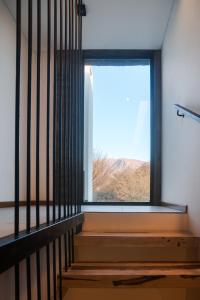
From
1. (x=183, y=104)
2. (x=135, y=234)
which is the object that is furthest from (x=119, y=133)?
(x=135, y=234)

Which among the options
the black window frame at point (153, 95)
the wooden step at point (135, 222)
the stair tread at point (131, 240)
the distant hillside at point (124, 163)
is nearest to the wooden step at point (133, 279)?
the stair tread at point (131, 240)

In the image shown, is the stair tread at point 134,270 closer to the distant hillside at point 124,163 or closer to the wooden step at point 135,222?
the wooden step at point 135,222

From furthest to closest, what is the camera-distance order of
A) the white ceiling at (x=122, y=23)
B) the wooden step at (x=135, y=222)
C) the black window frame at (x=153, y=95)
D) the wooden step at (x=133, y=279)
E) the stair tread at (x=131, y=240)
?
the black window frame at (x=153, y=95)
the white ceiling at (x=122, y=23)
the wooden step at (x=135, y=222)
the stair tread at (x=131, y=240)
the wooden step at (x=133, y=279)

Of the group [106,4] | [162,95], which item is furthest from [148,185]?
[106,4]

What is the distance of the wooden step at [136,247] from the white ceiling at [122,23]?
2.20 m

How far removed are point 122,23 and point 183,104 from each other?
141cm

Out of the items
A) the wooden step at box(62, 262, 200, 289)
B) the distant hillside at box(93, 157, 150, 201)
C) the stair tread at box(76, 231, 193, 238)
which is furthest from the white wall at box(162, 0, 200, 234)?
the wooden step at box(62, 262, 200, 289)

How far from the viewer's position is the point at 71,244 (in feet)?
8.06

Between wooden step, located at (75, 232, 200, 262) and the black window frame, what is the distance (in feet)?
4.99

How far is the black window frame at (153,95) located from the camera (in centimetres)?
420

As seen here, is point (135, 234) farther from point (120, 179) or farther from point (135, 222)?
point (120, 179)

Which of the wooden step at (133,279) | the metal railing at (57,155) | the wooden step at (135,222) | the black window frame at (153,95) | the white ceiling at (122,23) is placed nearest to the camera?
the metal railing at (57,155)

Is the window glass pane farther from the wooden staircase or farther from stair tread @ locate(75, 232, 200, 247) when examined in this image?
stair tread @ locate(75, 232, 200, 247)

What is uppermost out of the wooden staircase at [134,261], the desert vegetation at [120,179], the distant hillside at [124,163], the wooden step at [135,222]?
the distant hillside at [124,163]
